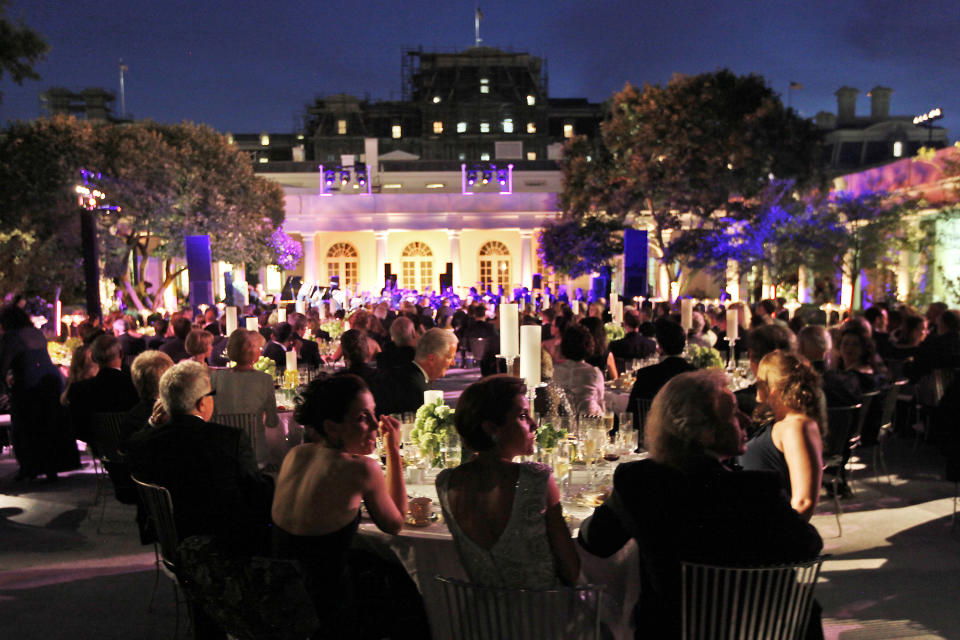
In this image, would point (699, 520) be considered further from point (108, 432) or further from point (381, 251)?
point (381, 251)

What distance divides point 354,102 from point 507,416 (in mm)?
62851

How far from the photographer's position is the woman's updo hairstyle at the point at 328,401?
2.98 metres

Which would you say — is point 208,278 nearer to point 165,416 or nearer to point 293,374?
point 293,374

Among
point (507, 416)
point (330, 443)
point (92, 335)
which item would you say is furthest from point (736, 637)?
point (92, 335)

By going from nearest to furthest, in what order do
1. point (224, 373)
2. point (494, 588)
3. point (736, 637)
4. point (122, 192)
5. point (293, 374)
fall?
point (494, 588) < point (736, 637) < point (224, 373) < point (293, 374) < point (122, 192)

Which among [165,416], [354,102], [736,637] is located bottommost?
[736,637]

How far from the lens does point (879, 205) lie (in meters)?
18.0

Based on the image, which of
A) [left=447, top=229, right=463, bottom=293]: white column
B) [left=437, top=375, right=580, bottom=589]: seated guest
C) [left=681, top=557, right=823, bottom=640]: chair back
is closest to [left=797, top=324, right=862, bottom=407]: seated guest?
[left=681, top=557, right=823, bottom=640]: chair back

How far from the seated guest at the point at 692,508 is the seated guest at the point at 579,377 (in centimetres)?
325

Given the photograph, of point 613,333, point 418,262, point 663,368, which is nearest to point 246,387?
point 663,368

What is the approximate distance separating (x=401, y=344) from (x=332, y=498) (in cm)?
404

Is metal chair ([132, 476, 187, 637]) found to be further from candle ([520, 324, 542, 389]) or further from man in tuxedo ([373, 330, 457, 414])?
man in tuxedo ([373, 330, 457, 414])

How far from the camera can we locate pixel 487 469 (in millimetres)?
2666

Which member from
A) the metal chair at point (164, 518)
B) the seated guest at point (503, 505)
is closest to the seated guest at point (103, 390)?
the metal chair at point (164, 518)
